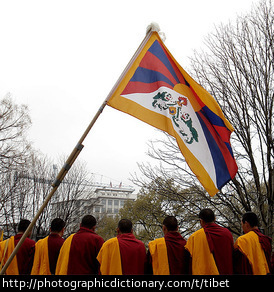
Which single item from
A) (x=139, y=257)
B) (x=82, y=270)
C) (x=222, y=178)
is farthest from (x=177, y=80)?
(x=82, y=270)

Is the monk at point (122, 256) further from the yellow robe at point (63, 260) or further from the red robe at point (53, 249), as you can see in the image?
the red robe at point (53, 249)

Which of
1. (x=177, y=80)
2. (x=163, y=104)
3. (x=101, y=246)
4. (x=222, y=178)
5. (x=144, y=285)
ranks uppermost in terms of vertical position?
(x=177, y=80)

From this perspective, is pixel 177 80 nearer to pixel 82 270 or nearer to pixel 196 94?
pixel 196 94

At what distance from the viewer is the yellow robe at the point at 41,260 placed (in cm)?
567

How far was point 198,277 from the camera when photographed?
12.5 feet

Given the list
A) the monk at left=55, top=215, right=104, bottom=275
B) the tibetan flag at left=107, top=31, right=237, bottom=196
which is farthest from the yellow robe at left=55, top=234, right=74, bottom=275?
the tibetan flag at left=107, top=31, right=237, bottom=196

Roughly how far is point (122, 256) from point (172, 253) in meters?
0.82

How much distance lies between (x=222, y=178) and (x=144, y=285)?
2113 mm

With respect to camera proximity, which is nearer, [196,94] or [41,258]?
[196,94]

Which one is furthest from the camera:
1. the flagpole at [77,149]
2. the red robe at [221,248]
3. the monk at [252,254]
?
the monk at [252,254]

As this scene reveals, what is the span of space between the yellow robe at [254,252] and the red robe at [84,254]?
2265mm

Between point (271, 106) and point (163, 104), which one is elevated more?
point (271, 106)

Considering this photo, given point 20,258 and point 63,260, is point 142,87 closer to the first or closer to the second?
point 63,260

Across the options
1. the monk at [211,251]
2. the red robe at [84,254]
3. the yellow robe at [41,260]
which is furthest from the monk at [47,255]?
the monk at [211,251]
